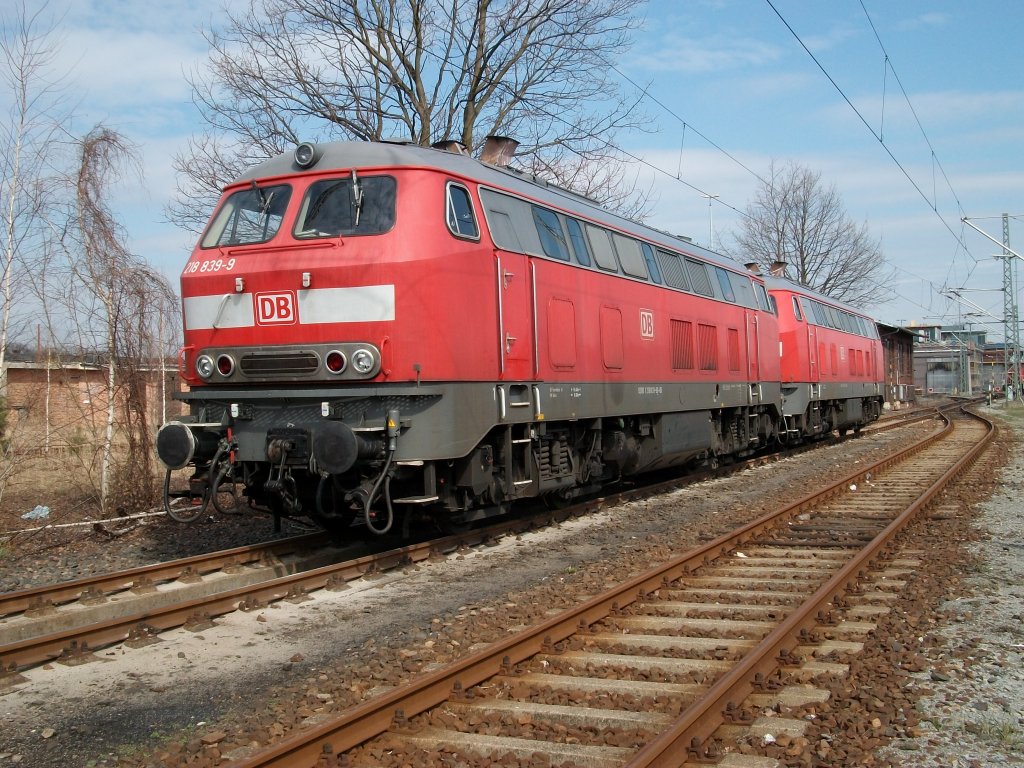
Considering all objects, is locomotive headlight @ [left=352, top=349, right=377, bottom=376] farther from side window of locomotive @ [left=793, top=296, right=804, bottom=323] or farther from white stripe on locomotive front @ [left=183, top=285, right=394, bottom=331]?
side window of locomotive @ [left=793, top=296, right=804, bottom=323]

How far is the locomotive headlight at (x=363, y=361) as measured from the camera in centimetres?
759

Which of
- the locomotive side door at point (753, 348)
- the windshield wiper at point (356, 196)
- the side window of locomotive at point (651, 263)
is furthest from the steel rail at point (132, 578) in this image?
the locomotive side door at point (753, 348)

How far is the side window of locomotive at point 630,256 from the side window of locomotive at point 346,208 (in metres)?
4.26

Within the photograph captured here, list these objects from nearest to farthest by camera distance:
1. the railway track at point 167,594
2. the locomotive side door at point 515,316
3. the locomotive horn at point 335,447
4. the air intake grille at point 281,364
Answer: the railway track at point 167,594 < the locomotive horn at point 335,447 < the air intake grille at point 281,364 < the locomotive side door at point 515,316

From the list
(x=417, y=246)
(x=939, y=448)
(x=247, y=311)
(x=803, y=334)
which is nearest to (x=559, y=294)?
(x=417, y=246)

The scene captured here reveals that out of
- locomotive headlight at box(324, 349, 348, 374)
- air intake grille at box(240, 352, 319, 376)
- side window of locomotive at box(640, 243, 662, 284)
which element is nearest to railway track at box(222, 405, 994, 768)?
locomotive headlight at box(324, 349, 348, 374)

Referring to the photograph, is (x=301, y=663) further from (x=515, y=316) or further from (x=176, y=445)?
(x=515, y=316)

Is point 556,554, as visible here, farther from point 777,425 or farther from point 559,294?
point 777,425

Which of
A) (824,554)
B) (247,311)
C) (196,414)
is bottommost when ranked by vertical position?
(824,554)

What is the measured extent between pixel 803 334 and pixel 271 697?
719 inches

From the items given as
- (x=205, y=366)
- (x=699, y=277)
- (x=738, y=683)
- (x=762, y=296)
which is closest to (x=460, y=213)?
(x=205, y=366)

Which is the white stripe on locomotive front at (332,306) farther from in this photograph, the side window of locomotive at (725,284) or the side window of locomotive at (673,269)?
the side window of locomotive at (725,284)

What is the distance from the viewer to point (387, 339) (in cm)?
764

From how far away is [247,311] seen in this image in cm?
811
